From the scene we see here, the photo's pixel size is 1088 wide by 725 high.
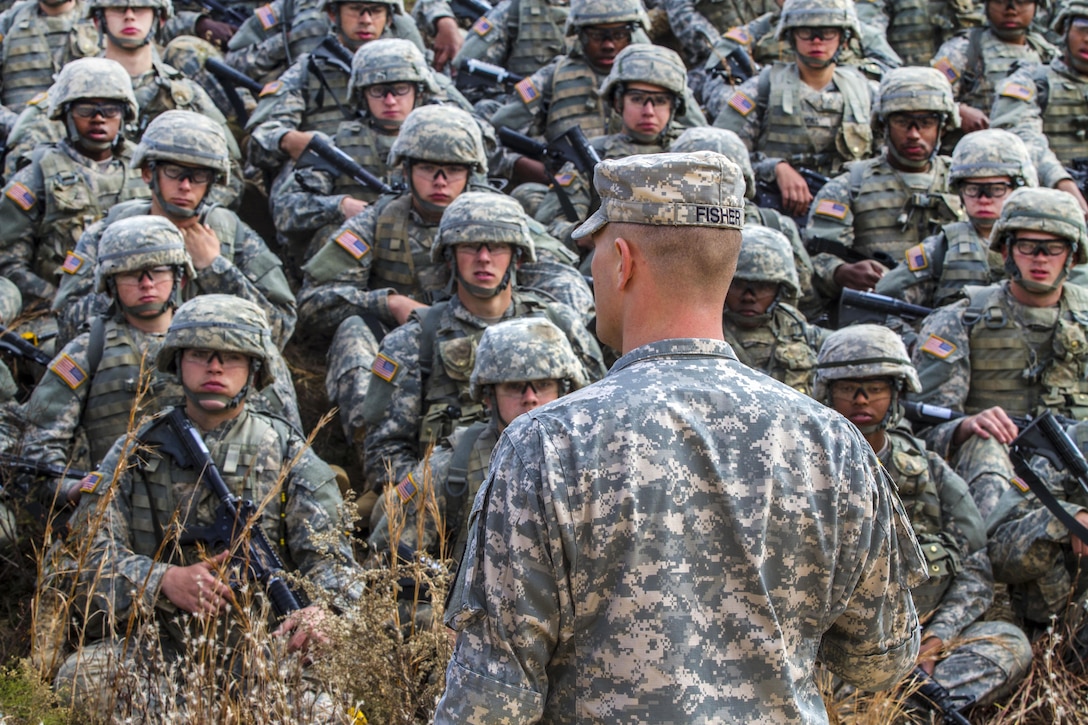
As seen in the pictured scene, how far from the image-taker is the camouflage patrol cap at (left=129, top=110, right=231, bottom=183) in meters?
8.12

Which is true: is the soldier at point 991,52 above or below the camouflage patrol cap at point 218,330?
below

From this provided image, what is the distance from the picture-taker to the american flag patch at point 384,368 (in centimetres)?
745

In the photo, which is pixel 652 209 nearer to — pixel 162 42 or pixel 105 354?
pixel 105 354

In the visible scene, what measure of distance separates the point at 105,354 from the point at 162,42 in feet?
17.7

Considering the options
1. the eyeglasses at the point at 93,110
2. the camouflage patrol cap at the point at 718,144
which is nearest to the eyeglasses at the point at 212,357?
the eyeglasses at the point at 93,110

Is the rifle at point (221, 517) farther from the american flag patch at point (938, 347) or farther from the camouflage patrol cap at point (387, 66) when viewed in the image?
the camouflage patrol cap at point (387, 66)

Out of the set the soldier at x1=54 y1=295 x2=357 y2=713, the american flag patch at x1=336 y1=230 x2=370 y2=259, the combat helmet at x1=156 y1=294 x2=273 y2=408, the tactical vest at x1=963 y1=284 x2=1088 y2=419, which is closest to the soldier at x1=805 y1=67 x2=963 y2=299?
the tactical vest at x1=963 y1=284 x2=1088 y2=419

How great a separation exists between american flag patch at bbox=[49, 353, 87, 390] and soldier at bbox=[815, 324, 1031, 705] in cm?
337

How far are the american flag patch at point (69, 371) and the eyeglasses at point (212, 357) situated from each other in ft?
2.57

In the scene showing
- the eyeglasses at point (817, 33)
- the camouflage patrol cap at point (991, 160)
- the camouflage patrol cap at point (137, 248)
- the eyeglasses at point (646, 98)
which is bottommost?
the camouflage patrol cap at point (991, 160)

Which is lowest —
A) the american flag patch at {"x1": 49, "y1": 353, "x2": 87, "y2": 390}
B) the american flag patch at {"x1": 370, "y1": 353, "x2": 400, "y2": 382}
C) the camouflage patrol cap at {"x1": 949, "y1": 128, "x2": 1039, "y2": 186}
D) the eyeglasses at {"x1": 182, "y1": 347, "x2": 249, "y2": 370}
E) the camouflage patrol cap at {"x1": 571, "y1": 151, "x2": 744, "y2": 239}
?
the american flag patch at {"x1": 370, "y1": 353, "x2": 400, "y2": 382}

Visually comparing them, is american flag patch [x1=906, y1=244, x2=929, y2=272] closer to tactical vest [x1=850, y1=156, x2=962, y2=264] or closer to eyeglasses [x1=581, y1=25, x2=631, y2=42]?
tactical vest [x1=850, y1=156, x2=962, y2=264]

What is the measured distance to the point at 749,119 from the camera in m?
10.9

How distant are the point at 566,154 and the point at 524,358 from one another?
3778 mm
